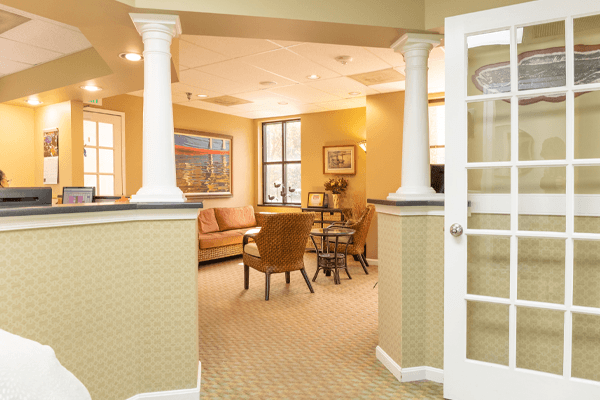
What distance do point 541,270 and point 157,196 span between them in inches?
84.5

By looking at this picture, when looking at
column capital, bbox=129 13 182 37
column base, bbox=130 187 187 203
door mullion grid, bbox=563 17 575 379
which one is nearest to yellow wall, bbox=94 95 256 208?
column capital, bbox=129 13 182 37

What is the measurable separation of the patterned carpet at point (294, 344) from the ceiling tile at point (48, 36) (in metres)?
2.94

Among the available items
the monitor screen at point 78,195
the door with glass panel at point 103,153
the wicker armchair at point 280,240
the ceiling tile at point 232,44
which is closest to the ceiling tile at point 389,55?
the ceiling tile at point 232,44

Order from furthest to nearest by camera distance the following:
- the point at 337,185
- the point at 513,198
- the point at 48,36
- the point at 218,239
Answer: the point at 337,185, the point at 218,239, the point at 48,36, the point at 513,198

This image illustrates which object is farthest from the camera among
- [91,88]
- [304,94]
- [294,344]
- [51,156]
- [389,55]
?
[304,94]

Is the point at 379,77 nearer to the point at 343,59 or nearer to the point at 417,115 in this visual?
the point at 343,59

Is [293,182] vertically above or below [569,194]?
above

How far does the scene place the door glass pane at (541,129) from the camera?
6.55ft

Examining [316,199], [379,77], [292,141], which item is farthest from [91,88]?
[292,141]

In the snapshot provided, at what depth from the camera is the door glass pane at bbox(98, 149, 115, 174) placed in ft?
18.7

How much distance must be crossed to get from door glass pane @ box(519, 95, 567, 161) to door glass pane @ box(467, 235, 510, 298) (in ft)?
1.60

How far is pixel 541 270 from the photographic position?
204 centimetres

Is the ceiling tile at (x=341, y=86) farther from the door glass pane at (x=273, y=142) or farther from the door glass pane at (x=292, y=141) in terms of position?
the door glass pane at (x=273, y=142)

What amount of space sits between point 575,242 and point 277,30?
2136 millimetres
